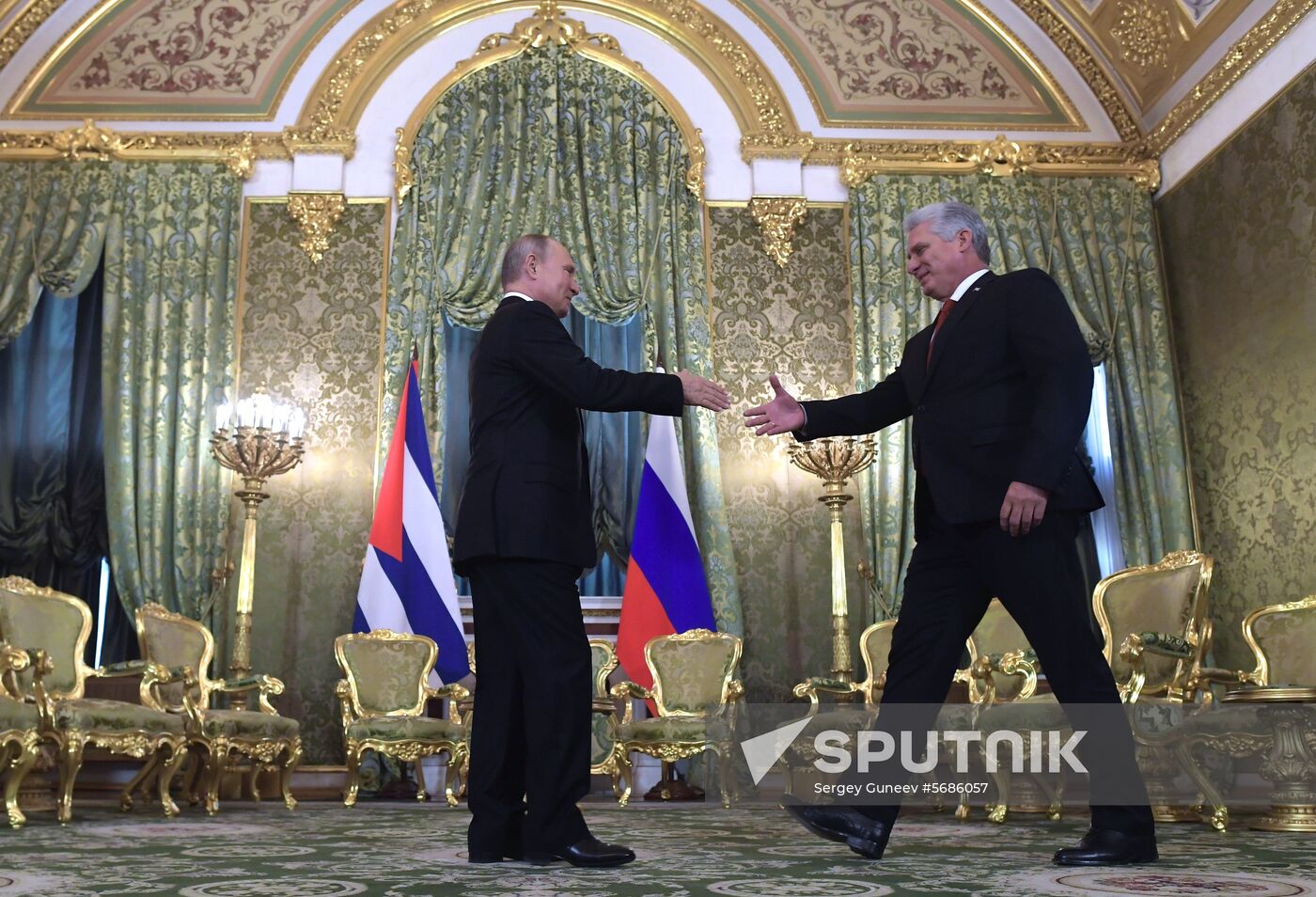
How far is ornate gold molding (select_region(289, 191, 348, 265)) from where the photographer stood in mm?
7324

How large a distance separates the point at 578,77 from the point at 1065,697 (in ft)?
19.9

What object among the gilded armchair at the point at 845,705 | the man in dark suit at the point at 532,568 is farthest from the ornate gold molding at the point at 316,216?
the man in dark suit at the point at 532,568

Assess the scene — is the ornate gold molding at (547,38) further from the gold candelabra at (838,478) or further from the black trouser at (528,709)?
the black trouser at (528,709)

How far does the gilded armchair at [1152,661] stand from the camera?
4.37m

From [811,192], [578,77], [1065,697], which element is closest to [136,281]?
[578,77]

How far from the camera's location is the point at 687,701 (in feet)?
19.1

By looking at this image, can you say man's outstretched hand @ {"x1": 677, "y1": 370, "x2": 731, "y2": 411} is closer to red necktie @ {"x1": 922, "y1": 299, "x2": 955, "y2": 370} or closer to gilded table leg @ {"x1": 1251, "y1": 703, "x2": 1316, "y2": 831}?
red necktie @ {"x1": 922, "y1": 299, "x2": 955, "y2": 370}

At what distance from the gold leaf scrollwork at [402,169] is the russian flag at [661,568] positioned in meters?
2.18

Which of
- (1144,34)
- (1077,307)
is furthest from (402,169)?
(1144,34)

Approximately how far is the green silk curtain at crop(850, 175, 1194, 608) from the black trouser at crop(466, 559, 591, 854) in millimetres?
4430

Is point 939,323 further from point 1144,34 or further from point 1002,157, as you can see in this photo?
point 1144,34

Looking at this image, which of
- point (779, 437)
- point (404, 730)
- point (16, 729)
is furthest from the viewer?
point (779, 437)

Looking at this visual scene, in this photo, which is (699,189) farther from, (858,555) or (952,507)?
(952,507)

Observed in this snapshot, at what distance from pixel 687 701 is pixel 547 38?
4344 mm
